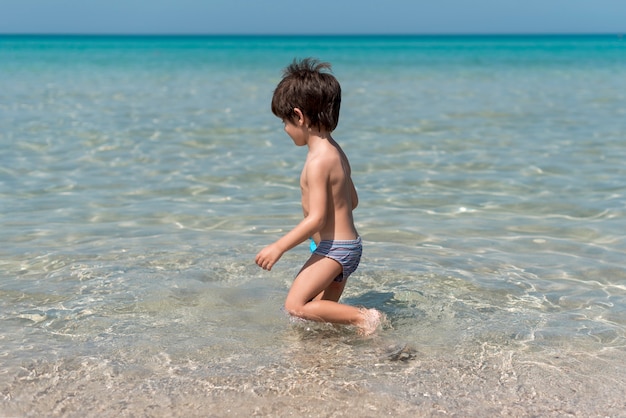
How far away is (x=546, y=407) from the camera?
2.80 meters

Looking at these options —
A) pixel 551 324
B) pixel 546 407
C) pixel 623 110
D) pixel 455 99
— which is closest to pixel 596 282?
pixel 551 324

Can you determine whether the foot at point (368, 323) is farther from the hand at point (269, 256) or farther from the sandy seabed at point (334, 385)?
the hand at point (269, 256)

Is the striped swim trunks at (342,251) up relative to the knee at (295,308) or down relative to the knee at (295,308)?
up

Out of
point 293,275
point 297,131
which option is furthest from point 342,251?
point 293,275

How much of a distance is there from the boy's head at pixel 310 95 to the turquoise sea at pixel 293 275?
3.26ft

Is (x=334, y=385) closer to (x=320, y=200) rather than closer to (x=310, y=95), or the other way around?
(x=320, y=200)

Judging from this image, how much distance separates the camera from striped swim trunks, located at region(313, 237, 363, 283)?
355 centimetres

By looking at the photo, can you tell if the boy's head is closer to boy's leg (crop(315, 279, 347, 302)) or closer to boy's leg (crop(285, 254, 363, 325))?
boy's leg (crop(285, 254, 363, 325))

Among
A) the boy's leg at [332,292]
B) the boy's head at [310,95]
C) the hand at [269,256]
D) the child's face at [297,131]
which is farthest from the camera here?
the boy's leg at [332,292]

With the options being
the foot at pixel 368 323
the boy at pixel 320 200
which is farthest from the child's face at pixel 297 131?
the foot at pixel 368 323

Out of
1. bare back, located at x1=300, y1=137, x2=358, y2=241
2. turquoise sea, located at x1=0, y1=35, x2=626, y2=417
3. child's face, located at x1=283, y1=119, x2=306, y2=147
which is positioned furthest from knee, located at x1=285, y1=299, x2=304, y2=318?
child's face, located at x1=283, y1=119, x2=306, y2=147

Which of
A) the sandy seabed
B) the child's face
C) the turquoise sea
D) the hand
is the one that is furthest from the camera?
the child's face

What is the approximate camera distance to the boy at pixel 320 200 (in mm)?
3398

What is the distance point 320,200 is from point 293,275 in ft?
3.80
